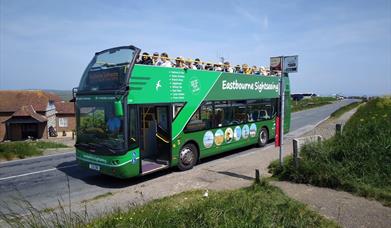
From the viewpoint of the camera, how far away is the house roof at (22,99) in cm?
4216

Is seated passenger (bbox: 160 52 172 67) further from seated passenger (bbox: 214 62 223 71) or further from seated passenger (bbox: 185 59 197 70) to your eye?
seated passenger (bbox: 214 62 223 71)

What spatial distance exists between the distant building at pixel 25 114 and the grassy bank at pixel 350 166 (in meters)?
38.2

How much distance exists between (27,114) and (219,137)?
3509 cm

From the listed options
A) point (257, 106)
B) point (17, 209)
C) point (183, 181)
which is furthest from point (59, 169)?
point (257, 106)

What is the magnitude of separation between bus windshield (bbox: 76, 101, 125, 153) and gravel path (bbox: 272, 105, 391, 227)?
4230 millimetres

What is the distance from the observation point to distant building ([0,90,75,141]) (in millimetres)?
39938

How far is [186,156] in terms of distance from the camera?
1062 centimetres

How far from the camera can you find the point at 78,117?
Answer: 9414 mm

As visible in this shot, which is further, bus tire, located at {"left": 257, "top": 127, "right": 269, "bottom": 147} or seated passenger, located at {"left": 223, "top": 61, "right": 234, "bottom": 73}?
bus tire, located at {"left": 257, "top": 127, "right": 269, "bottom": 147}

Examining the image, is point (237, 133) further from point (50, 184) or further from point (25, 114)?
point (25, 114)

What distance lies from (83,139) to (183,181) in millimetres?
3111

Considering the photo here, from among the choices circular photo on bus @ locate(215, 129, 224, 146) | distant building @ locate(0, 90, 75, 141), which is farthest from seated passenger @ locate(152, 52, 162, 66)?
distant building @ locate(0, 90, 75, 141)

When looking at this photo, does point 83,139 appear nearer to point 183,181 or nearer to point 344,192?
point 183,181

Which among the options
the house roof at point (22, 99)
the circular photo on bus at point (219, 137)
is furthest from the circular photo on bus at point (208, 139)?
the house roof at point (22, 99)
